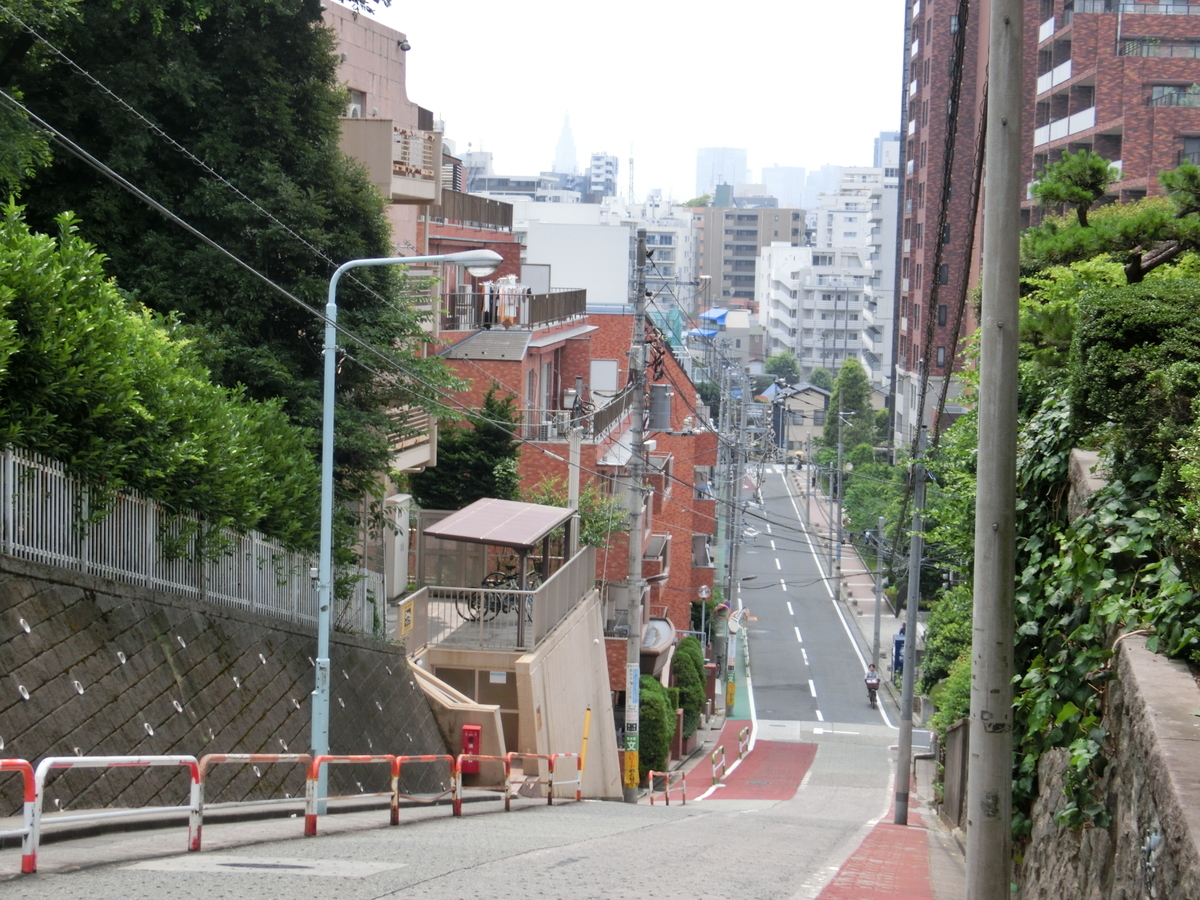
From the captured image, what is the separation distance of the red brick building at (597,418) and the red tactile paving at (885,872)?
9437mm

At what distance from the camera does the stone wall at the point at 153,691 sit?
10.3 m

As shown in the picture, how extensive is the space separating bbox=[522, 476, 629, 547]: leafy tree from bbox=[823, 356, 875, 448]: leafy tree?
5713 centimetres

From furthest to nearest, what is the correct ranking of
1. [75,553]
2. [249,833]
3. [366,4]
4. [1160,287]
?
[366,4]
[75,553]
[249,833]
[1160,287]

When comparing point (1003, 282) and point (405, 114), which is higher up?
point (405, 114)

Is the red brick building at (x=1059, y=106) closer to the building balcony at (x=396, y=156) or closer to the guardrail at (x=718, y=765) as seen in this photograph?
the building balcony at (x=396, y=156)

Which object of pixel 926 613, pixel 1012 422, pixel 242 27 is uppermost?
pixel 242 27

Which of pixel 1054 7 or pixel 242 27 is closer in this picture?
pixel 242 27

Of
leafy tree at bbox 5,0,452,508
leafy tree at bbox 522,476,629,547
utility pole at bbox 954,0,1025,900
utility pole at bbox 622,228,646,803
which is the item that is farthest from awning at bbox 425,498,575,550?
utility pole at bbox 954,0,1025,900

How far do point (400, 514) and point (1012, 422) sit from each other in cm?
2161

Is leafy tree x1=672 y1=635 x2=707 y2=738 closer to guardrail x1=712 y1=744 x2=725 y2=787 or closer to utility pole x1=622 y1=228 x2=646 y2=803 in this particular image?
guardrail x1=712 y1=744 x2=725 y2=787

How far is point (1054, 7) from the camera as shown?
166 ft

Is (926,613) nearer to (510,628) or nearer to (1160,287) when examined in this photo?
(510,628)

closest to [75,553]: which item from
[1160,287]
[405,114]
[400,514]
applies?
[1160,287]

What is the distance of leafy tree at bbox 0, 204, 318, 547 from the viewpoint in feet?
37.6
